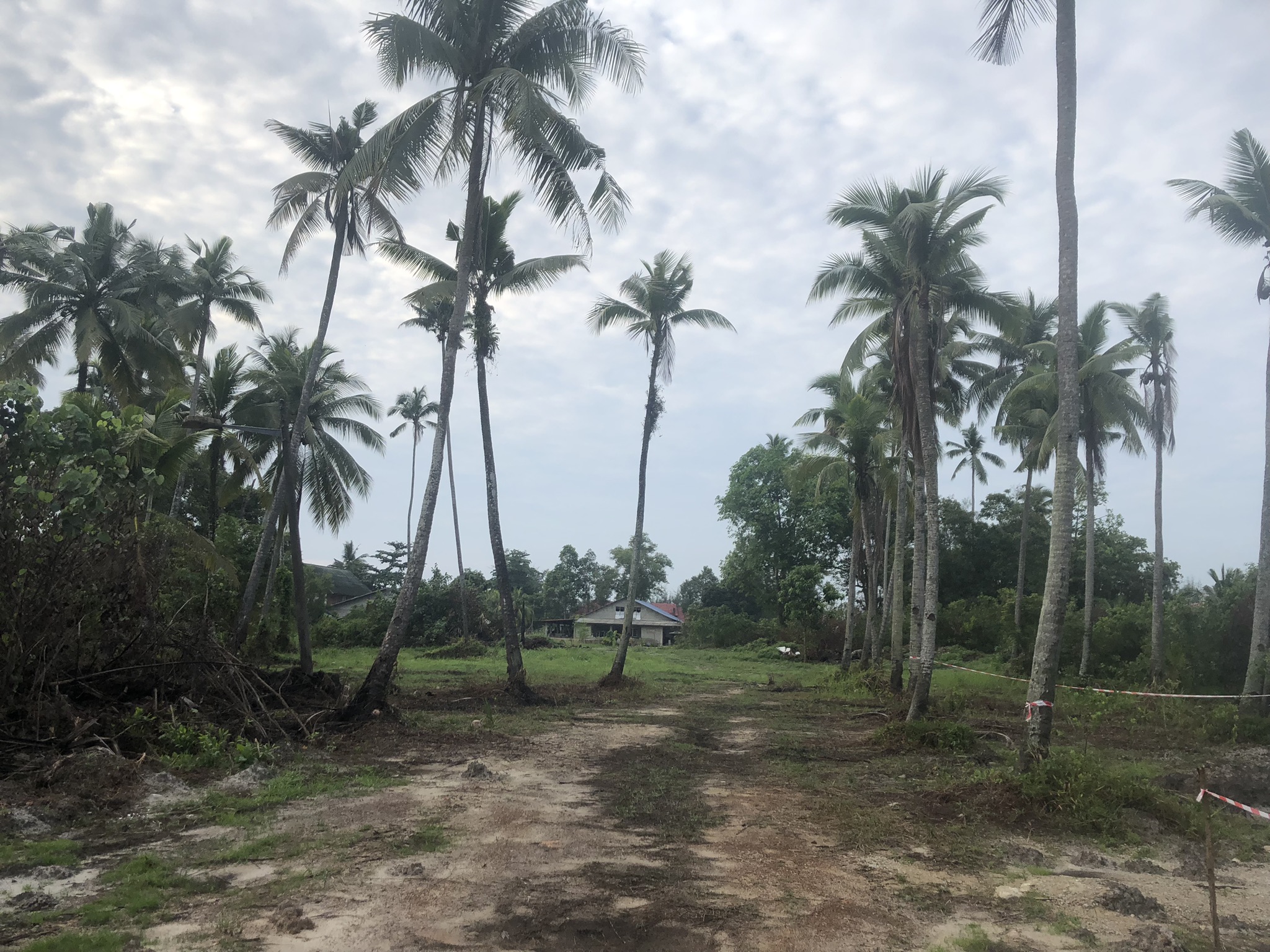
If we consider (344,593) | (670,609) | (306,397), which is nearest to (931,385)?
(306,397)

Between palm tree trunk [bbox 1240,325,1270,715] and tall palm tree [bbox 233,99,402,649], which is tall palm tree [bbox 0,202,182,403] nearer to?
tall palm tree [bbox 233,99,402,649]

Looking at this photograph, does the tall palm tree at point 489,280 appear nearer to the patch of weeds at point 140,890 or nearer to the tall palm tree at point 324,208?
the tall palm tree at point 324,208

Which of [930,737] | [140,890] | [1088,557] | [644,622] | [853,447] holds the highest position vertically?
[853,447]

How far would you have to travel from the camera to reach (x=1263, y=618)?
52.2 feet

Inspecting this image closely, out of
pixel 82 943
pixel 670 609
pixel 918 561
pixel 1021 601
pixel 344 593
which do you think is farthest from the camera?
pixel 670 609

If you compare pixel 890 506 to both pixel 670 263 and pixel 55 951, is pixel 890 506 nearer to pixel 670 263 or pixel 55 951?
pixel 670 263

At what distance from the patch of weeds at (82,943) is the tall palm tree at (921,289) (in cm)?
1208

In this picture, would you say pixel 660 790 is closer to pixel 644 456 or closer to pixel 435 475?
pixel 435 475

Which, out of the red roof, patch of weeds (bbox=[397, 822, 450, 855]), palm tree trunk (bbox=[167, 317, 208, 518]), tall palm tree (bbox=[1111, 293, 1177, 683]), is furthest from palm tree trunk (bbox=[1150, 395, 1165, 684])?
the red roof

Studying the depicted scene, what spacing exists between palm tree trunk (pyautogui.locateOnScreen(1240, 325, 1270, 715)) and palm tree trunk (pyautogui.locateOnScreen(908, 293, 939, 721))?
594 centimetres

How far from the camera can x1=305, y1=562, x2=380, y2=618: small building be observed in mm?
50438

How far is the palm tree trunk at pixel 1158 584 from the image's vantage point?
2086cm

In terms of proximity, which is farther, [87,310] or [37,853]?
[87,310]

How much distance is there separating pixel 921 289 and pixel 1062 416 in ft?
22.5
